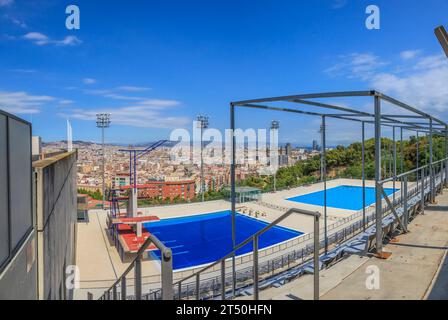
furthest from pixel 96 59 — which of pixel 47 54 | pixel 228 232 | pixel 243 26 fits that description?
pixel 228 232

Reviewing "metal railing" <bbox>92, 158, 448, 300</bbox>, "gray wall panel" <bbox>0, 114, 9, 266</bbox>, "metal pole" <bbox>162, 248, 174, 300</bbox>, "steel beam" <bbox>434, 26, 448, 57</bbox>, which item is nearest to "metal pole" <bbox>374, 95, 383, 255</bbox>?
"steel beam" <bbox>434, 26, 448, 57</bbox>

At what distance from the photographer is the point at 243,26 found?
60.2ft

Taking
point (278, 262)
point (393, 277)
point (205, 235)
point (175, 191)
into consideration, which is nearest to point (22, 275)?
point (393, 277)

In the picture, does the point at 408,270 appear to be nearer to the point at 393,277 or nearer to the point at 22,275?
the point at 393,277

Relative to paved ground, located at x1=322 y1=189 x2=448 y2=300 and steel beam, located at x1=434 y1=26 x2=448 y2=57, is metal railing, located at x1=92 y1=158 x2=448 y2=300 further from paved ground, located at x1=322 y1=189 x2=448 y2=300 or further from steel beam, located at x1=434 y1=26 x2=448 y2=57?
steel beam, located at x1=434 y1=26 x2=448 y2=57

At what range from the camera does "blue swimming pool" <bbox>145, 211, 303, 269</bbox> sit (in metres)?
12.6

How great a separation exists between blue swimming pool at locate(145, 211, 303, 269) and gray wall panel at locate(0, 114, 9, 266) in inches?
398

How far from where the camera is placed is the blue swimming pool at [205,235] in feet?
41.3

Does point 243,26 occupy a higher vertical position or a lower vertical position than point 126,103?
higher

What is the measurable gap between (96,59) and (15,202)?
1042 inches

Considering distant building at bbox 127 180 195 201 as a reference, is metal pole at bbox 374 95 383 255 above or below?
above

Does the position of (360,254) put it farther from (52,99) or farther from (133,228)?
(52,99)

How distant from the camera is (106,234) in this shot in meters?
14.9

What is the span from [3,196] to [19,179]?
1.39 feet
